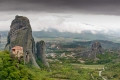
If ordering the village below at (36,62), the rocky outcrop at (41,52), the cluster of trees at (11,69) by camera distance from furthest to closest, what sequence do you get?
the rocky outcrop at (41,52)
the village below at (36,62)
the cluster of trees at (11,69)

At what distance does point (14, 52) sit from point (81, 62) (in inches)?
3762

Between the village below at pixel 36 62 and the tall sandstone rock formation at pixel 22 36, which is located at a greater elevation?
the tall sandstone rock formation at pixel 22 36

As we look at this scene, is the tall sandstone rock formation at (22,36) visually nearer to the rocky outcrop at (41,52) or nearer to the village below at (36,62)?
the village below at (36,62)

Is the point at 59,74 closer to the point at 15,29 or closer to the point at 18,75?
the point at 15,29

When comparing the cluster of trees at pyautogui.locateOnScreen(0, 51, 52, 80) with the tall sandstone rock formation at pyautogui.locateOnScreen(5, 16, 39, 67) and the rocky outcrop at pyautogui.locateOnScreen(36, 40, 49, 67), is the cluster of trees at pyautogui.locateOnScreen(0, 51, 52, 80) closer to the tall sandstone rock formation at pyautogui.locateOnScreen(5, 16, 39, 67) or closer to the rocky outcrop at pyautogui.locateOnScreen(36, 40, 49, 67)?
the tall sandstone rock formation at pyautogui.locateOnScreen(5, 16, 39, 67)

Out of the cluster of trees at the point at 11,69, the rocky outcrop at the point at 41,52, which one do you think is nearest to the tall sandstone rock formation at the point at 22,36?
the rocky outcrop at the point at 41,52

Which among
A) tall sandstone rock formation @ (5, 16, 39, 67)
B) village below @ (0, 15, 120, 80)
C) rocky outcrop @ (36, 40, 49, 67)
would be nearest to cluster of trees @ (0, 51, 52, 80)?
village below @ (0, 15, 120, 80)

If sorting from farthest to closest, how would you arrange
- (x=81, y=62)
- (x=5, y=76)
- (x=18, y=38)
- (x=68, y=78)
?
1. (x=81, y=62)
2. (x=18, y=38)
3. (x=68, y=78)
4. (x=5, y=76)

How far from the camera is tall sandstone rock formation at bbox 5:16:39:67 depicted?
97.8 metres

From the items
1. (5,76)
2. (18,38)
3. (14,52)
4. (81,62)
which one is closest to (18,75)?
(5,76)

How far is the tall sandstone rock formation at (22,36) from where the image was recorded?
321 feet

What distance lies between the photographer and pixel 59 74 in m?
89.7

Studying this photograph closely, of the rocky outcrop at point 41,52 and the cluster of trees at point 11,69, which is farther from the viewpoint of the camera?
the rocky outcrop at point 41,52

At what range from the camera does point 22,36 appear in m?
99.2
